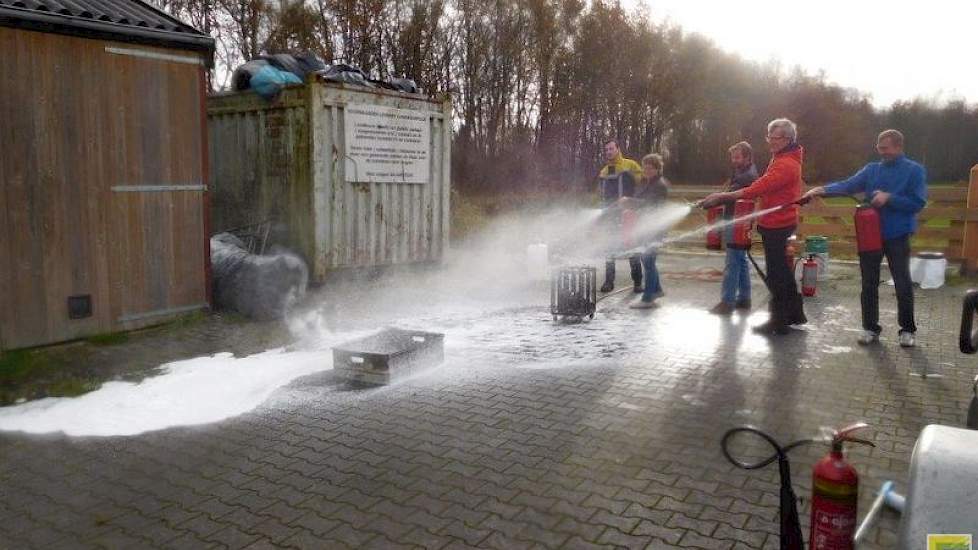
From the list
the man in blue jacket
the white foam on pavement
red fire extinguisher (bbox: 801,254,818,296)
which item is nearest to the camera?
the white foam on pavement

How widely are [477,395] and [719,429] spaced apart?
5.72ft

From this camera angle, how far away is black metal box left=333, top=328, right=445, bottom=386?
5734 mm

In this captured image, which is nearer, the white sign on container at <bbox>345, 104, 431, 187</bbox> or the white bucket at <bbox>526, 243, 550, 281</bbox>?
the white sign on container at <bbox>345, 104, 431, 187</bbox>

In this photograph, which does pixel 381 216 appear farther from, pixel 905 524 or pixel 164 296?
pixel 905 524

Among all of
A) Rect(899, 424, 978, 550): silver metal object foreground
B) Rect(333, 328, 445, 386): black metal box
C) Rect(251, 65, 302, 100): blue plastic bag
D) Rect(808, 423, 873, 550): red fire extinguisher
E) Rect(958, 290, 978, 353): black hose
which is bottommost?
Rect(333, 328, 445, 386): black metal box

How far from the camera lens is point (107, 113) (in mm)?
6949

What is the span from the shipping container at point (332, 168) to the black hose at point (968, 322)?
23.5 ft

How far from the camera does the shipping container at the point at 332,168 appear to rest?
29.4 feet

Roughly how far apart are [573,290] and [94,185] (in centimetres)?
496

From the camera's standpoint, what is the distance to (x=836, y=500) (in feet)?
8.86

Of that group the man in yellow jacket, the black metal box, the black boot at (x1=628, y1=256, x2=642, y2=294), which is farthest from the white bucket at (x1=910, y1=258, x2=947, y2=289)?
the black metal box

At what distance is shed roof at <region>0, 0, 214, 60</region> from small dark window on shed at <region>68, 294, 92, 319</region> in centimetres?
240

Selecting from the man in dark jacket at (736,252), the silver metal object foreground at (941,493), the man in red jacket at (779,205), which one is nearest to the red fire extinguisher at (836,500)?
the silver metal object foreground at (941,493)

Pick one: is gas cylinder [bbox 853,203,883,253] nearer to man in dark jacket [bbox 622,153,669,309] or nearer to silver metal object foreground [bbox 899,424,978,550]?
man in dark jacket [bbox 622,153,669,309]
